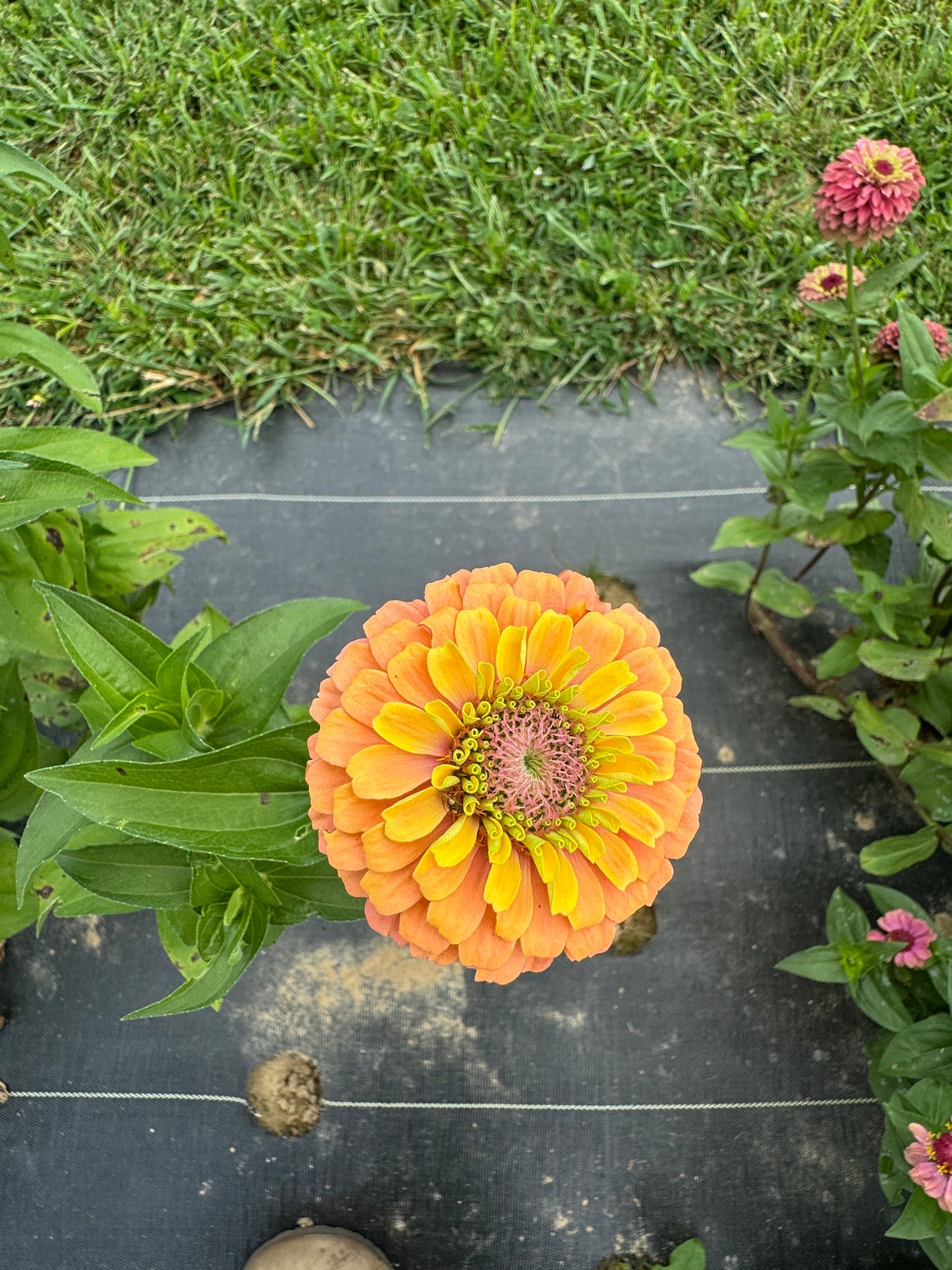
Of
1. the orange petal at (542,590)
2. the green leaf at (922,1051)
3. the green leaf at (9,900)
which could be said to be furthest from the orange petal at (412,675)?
the green leaf at (922,1051)

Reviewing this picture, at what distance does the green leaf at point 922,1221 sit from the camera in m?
1.19

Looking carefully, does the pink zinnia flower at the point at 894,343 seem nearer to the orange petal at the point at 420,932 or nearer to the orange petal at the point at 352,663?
the orange petal at the point at 352,663

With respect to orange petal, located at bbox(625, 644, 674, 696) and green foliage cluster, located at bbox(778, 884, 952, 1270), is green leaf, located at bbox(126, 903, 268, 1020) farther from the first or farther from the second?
green foliage cluster, located at bbox(778, 884, 952, 1270)

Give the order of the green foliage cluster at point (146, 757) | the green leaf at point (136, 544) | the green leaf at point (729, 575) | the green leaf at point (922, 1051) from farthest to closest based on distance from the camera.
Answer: the green leaf at point (729, 575)
the green leaf at point (136, 544)
the green leaf at point (922, 1051)
the green foliage cluster at point (146, 757)

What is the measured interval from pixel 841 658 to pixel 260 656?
1.08 meters

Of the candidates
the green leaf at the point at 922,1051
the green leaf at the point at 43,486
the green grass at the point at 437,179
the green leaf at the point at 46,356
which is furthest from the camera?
the green grass at the point at 437,179

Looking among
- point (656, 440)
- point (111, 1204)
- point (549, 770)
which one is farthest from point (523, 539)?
point (111, 1204)

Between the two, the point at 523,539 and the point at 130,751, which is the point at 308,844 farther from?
the point at 523,539

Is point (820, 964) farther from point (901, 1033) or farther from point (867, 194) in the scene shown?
point (867, 194)

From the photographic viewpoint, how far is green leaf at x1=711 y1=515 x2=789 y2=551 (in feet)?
5.30

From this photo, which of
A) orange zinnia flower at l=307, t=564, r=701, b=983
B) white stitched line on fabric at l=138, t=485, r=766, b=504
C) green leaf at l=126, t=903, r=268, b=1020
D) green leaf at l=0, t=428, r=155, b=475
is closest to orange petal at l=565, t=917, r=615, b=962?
orange zinnia flower at l=307, t=564, r=701, b=983

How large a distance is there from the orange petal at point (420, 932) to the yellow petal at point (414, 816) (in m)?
0.07

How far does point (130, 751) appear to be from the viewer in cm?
106

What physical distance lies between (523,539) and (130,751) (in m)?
1.07
